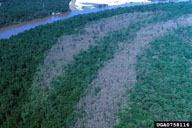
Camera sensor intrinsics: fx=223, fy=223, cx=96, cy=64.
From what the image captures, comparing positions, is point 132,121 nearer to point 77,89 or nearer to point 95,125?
point 95,125

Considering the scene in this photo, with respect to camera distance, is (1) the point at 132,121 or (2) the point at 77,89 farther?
(2) the point at 77,89

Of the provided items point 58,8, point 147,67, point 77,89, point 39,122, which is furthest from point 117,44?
point 58,8

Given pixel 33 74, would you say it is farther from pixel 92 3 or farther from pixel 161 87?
pixel 92 3

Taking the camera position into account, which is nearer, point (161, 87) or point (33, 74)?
point (161, 87)

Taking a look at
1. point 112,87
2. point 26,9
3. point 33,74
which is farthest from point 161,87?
point 26,9

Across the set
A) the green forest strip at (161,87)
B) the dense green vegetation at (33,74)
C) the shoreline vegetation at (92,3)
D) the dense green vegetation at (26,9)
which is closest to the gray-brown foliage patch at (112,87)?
the green forest strip at (161,87)
